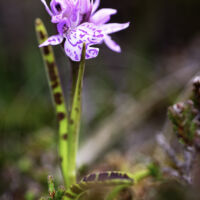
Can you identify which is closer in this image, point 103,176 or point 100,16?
point 103,176

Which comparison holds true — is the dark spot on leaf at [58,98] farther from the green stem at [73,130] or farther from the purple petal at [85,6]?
the purple petal at [85,6]

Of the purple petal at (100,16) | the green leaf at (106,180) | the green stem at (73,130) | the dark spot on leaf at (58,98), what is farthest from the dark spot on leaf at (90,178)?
the purple petal at (100,16)

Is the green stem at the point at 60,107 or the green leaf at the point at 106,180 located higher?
the green stem at the point at 60,107

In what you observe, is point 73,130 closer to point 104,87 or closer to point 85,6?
point 85,6

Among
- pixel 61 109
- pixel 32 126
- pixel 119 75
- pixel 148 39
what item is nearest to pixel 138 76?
pixel 119 75

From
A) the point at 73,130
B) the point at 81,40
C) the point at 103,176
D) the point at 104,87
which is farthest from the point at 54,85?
the point at 104,87

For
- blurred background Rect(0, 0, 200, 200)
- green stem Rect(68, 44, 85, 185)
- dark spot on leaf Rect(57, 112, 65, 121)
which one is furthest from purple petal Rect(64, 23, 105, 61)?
blurred background Rect(0, 0, 200, 200)
